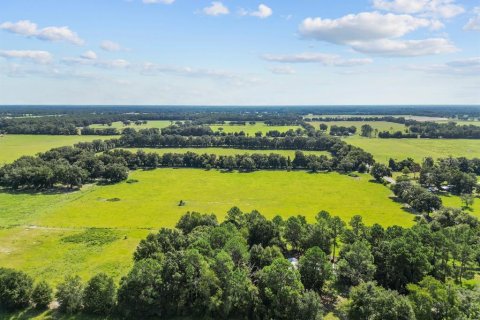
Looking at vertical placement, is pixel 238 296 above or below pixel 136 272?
below

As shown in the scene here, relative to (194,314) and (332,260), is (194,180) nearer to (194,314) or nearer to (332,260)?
(332,260)

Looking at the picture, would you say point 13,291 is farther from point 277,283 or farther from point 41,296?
point 277,283

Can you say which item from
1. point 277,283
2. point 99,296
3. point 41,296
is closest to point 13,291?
point 41,296

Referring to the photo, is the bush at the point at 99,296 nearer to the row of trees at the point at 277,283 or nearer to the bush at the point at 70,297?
the row of trees at the point at 277,283

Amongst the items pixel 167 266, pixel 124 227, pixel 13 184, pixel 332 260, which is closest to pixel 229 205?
pixel 124 227

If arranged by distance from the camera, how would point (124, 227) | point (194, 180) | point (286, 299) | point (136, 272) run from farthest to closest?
point (194, 180) → point (124, 227) → point (136, 272) → point (286, 299)

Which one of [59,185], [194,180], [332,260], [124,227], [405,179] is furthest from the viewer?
[194,180]


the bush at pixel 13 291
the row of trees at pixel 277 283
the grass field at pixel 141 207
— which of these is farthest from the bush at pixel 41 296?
the grass field at pixel 141 207

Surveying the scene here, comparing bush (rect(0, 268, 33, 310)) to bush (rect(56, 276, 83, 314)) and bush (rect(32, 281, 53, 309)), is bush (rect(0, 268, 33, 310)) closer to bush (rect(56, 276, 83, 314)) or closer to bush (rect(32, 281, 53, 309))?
bush (rect(32, 281, 53, 309))
